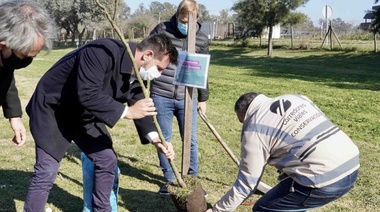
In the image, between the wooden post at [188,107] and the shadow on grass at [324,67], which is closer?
the wooden post at [188,107]

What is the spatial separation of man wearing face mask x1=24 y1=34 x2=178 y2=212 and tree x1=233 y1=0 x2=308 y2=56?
2399cm

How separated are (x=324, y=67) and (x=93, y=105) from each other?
1893 cm

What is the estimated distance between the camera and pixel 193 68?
423 cm

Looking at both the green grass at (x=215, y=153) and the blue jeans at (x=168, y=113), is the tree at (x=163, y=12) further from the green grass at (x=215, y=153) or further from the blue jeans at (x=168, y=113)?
the blue jeans at (x=168, y=113)

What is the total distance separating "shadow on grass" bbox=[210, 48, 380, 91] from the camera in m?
15.9

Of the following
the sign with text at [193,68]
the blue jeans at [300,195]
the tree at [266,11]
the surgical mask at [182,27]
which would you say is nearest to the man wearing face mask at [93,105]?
the sign with text at [193,68]

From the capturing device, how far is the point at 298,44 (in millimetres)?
28859

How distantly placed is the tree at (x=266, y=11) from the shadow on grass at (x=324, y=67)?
185 centimetres

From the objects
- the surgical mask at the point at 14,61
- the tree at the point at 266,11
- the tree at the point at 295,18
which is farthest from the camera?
the tree at the point at 295,18

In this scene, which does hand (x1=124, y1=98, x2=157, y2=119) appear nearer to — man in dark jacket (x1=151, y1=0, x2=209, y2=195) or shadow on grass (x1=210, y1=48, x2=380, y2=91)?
man in dark jacket (x1=151, y1=0, x2=209, y2=195)

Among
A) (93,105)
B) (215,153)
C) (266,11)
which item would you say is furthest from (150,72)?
(266,11)

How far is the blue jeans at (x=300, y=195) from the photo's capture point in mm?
2992

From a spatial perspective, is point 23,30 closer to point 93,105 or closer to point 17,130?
point 93,105

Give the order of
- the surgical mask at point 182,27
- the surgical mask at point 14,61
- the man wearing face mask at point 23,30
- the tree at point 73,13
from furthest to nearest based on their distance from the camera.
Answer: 1. the tree at point 73,13
2. the surgical mask at point 182,27
3. the surgical mask at point 14,61
4. the man wearing face mask at point 23,30
